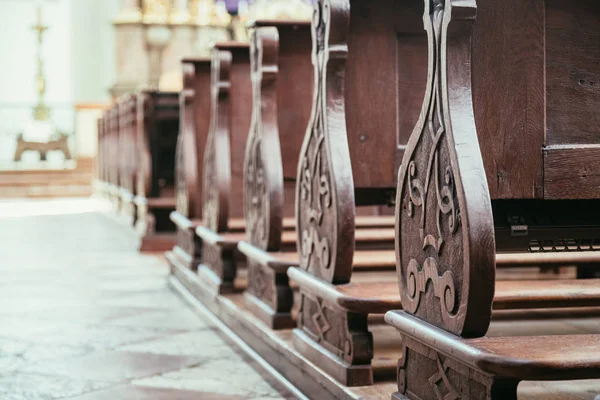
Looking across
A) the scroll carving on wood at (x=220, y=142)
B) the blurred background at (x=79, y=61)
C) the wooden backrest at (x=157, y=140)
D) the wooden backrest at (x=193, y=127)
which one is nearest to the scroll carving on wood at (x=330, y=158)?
the scroll carving on wood at (x=220, y=142)

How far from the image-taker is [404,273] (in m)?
1.76

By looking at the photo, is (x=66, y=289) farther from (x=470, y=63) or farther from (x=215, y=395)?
(x=470, y=63)

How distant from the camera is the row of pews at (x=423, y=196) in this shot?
4.93ft

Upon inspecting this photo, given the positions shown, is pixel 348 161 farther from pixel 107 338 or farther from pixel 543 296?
pixel 107 338

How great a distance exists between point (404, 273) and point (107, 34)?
13.1m

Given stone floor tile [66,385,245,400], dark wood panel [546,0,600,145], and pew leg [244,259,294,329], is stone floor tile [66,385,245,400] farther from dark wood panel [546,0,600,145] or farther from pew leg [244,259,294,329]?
dark wood panel [546,0,600,145]

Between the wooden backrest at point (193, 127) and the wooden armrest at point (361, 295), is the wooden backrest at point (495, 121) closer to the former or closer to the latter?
the wooden armrest at point (361, 295)

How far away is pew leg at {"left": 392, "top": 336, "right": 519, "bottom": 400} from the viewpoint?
1.41 m

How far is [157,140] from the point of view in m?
5.71

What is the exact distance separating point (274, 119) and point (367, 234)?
44 centimetres

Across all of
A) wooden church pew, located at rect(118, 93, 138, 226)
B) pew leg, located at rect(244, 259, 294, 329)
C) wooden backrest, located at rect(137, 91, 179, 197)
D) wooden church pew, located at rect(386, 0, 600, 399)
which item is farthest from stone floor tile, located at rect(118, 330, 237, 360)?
wooden church pew, located at rect(118, 93, 138, 226)

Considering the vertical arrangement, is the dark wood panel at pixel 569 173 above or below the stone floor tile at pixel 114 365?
above

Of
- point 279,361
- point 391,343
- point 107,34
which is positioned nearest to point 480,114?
point 391,343

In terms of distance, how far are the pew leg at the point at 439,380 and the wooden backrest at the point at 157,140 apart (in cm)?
399
